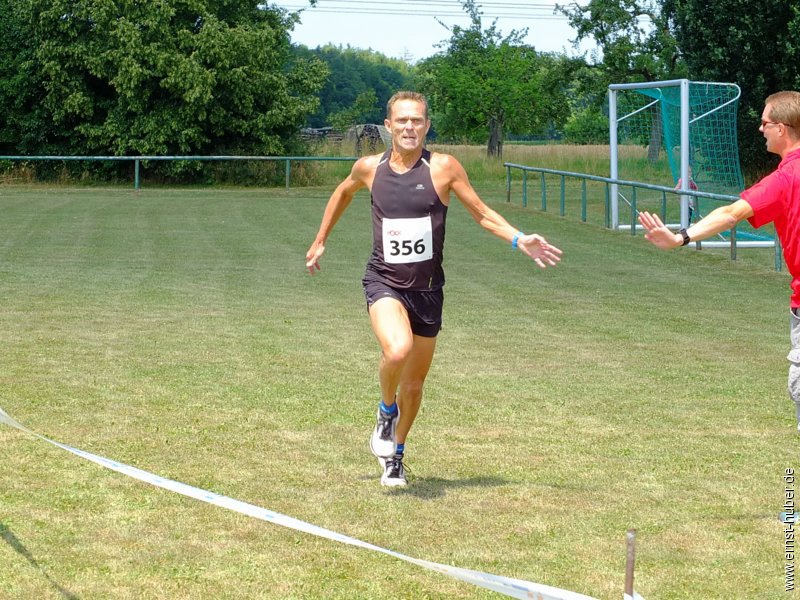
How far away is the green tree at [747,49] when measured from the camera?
109 ft

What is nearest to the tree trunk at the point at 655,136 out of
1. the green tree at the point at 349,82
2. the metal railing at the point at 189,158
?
the metal railing at the point at 189,158

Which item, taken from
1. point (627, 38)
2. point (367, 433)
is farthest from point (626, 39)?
point (367, 433)

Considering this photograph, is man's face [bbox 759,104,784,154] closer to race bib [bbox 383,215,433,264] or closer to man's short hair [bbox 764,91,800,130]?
man's short hair [bbox 764,91,800,130]

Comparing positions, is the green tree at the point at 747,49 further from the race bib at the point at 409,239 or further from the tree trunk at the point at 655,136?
the race bib at the point at 409,239

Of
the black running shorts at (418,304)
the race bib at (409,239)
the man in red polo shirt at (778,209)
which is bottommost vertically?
the black running shorts at (418,304)

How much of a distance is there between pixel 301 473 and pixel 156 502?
0.93 m

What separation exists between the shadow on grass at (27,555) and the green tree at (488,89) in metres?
55.3

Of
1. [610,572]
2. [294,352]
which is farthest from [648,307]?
[610,572]

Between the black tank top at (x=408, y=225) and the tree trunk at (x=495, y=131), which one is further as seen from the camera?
the tree trunk at (x=495, y=131)

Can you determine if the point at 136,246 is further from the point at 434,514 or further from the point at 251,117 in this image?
the point at 251,117

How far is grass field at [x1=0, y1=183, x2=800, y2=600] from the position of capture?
18.2 feet

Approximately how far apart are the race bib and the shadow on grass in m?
2.40

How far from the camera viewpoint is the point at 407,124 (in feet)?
22.5

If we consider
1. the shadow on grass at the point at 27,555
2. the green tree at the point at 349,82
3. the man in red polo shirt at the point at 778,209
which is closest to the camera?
the shadow on grass at the point at 27,555
